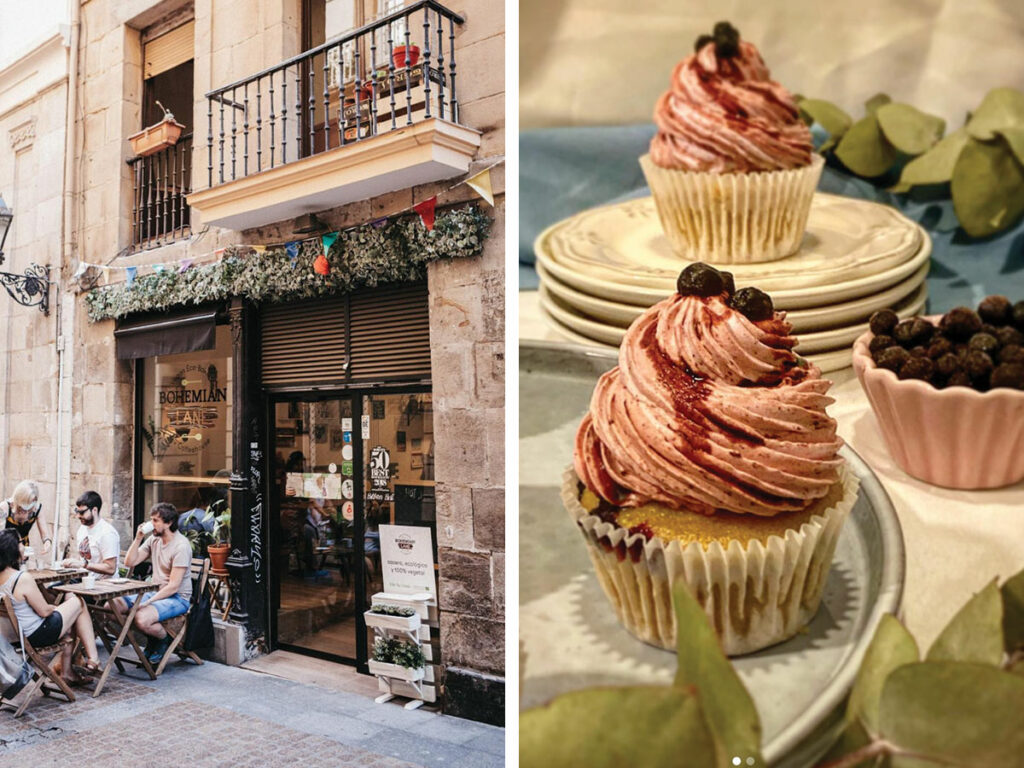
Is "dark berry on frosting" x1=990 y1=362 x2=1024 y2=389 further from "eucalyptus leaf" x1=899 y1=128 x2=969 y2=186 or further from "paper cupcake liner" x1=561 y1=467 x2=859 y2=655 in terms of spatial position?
"eucalyptus leaf" x1=899 y1=128 x2=969 y2=186

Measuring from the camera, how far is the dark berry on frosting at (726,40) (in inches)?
33.6

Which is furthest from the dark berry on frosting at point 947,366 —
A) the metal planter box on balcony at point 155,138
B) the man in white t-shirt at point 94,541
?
the man in white t-shirt at point 94,541

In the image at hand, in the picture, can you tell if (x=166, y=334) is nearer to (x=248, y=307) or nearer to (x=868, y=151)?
(x=248, y=307)

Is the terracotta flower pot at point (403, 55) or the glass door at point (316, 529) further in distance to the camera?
the glass door at point (316, 529)

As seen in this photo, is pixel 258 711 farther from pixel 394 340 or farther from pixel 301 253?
pixel 301 253

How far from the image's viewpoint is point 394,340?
302 centimetres

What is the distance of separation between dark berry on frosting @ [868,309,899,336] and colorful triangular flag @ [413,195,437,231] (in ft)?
7.16

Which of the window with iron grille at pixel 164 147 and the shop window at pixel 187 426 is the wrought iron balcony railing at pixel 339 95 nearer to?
the window with iron grille at pixel 164 147

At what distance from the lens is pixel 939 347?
2.02 ft

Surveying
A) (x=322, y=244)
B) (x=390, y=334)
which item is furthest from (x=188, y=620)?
(x=322, y=244)

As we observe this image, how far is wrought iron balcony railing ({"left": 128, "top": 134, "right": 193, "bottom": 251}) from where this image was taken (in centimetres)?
344

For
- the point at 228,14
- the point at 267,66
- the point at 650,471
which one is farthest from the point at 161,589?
the point at 650,471

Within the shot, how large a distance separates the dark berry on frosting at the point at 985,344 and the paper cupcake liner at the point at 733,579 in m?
0.14

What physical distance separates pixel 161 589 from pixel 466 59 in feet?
8.14
